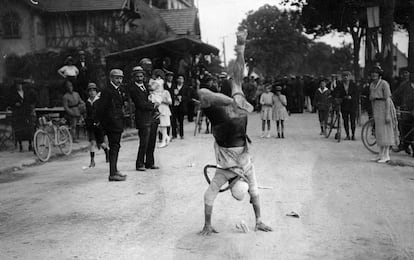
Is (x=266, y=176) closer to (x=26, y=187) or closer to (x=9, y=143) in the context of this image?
(x=26, y=187)

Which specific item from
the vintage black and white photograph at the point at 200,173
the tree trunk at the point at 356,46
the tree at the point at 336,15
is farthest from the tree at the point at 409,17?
the tree trunk at the point at 356,46

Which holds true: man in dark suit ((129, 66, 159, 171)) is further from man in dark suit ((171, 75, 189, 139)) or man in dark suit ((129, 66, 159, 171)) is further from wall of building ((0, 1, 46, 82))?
wall of building ((0, 1, 46, 82))

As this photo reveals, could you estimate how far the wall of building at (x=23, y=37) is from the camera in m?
28.2

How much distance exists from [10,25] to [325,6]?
1667 cm

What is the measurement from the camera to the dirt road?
5.63 m

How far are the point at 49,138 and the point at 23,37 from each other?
1921cm

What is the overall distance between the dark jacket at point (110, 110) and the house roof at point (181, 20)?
36.1m

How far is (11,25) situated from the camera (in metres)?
30.1

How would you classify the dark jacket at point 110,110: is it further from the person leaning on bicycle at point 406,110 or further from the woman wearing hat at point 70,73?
the woman wearing hat at point 70,73

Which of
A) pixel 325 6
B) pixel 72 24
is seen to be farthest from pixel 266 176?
pixel 72 24

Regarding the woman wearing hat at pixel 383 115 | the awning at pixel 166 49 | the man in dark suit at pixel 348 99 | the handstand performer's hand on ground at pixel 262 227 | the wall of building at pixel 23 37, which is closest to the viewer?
the handstand performer's hand on ground at pixel 262 227

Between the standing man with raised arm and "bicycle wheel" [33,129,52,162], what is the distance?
26.2 feet

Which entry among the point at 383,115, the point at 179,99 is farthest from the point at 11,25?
the point at 383,115

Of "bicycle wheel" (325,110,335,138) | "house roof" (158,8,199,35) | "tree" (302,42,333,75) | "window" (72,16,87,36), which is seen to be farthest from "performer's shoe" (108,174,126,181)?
"tree" (302,42,333,75)
